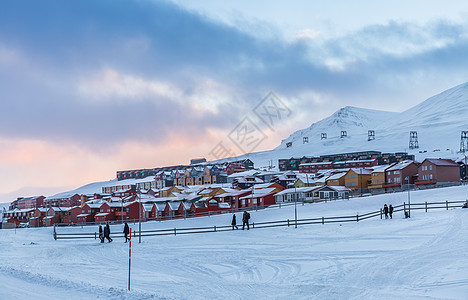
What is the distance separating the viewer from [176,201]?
93.6 m

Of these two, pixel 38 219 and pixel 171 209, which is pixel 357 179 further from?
pixel 38 219

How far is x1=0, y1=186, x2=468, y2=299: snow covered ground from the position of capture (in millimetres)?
14703

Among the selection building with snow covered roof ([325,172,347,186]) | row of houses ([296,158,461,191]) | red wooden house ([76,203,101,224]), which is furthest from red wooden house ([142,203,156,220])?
building with snow covered roof ([325,172,347,186])

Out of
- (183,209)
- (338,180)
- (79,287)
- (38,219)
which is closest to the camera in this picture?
(79,287)

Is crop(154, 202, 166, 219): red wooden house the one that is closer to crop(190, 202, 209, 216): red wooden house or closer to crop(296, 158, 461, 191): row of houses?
crop(190, 202, 209, 216): red wooden house

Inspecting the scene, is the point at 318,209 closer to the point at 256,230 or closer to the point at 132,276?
the point at 256,230

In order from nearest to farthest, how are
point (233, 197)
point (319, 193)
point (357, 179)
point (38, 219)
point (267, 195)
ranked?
point (319, 193) → point (267, 195) → point (357, 179) → point (233, 197) → point (38, 219)

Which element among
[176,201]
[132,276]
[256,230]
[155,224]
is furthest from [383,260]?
[176,201]

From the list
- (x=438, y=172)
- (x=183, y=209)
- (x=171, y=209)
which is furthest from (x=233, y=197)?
(x=438, y=172)

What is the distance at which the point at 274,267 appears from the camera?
20203mm

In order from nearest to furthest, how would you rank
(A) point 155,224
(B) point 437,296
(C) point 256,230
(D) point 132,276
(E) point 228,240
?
(B) point 437,296 → (D) point 132,276 → (E) point 228,240 → (C) point 256,230 → (A) point 155,224

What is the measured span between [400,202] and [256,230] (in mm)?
28812

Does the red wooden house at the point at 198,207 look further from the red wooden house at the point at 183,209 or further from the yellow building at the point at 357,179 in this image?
the yellow building at the point at 357,179

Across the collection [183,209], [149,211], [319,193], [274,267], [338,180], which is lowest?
[149,211]
